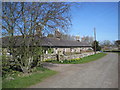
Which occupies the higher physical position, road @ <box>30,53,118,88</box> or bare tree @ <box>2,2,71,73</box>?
bare tree @ <box>2,2,71,73</box>

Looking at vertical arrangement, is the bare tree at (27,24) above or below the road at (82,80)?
above

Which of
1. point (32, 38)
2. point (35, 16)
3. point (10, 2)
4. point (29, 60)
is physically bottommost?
point (29, 60)

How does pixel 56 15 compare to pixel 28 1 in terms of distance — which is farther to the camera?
pixel 56 15

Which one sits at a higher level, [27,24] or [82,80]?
[27,24]

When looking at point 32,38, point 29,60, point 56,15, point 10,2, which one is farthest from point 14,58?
point 56,15

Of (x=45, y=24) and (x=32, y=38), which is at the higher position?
(x=45, y=24)

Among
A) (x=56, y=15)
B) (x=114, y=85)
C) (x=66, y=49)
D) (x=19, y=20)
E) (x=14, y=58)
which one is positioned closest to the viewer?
(x=114, y=85)

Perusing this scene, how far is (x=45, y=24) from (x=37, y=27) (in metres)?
0.70

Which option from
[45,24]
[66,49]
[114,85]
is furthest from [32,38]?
[66,49]

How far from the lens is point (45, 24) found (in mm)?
8898

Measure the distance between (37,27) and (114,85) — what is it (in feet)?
22.0

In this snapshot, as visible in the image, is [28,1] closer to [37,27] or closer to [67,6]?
[37,27]

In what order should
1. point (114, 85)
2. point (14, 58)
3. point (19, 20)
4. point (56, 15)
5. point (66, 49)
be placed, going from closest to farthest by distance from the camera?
1. point (114, 85)
2. point (14, 58)
3. point (19, 20)
4. point (56, 15)
5. point (66, 49)

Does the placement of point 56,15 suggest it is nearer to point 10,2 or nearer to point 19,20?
point 19,20
